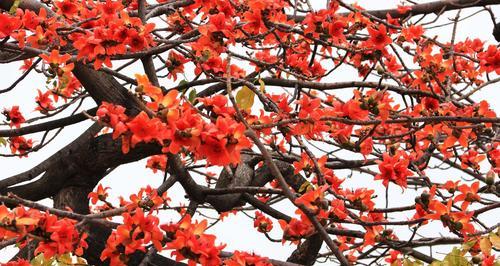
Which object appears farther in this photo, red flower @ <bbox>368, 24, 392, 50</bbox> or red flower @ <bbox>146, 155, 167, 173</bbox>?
red flower @ <bbox>146, 155, 167, 173</bbox>

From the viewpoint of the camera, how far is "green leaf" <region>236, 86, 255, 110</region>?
6.45 ft

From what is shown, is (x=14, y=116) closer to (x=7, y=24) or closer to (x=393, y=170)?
(x=7, y=24)

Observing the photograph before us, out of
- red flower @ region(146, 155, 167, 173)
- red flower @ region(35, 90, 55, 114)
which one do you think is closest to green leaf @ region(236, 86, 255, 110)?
red flower @ region(35, 90, 55, 114)

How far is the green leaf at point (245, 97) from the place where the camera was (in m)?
1.96

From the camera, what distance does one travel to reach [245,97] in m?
1.98

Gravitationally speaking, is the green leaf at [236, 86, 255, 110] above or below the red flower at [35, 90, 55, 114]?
below

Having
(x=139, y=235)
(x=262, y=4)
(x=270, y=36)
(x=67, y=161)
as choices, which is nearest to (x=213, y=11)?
(x=262, y=4)

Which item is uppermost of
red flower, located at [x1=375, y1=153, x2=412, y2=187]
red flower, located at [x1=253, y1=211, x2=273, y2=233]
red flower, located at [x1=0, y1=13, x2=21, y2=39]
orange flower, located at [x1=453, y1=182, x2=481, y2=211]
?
red flower, located at [x1=0, y1=13, x2=21, y2=39]

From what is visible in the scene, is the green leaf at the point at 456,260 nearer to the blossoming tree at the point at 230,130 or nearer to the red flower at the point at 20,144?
the blossoming tree at the point at 230,130

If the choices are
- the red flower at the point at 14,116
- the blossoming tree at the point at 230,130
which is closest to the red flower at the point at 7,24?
the blossoming tree at the point at 230,130

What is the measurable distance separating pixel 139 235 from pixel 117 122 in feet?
1.34

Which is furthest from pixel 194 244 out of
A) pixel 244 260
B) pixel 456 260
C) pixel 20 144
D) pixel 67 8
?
pixel 20 144

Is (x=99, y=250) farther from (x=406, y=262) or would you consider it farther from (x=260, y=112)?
(x=406, y=262)

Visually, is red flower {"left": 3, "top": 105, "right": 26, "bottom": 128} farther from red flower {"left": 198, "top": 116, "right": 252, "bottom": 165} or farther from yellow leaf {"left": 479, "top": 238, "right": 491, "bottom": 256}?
yellow leaf {"left": 479, "top": 238, "right": 491, "bottom": 256}
